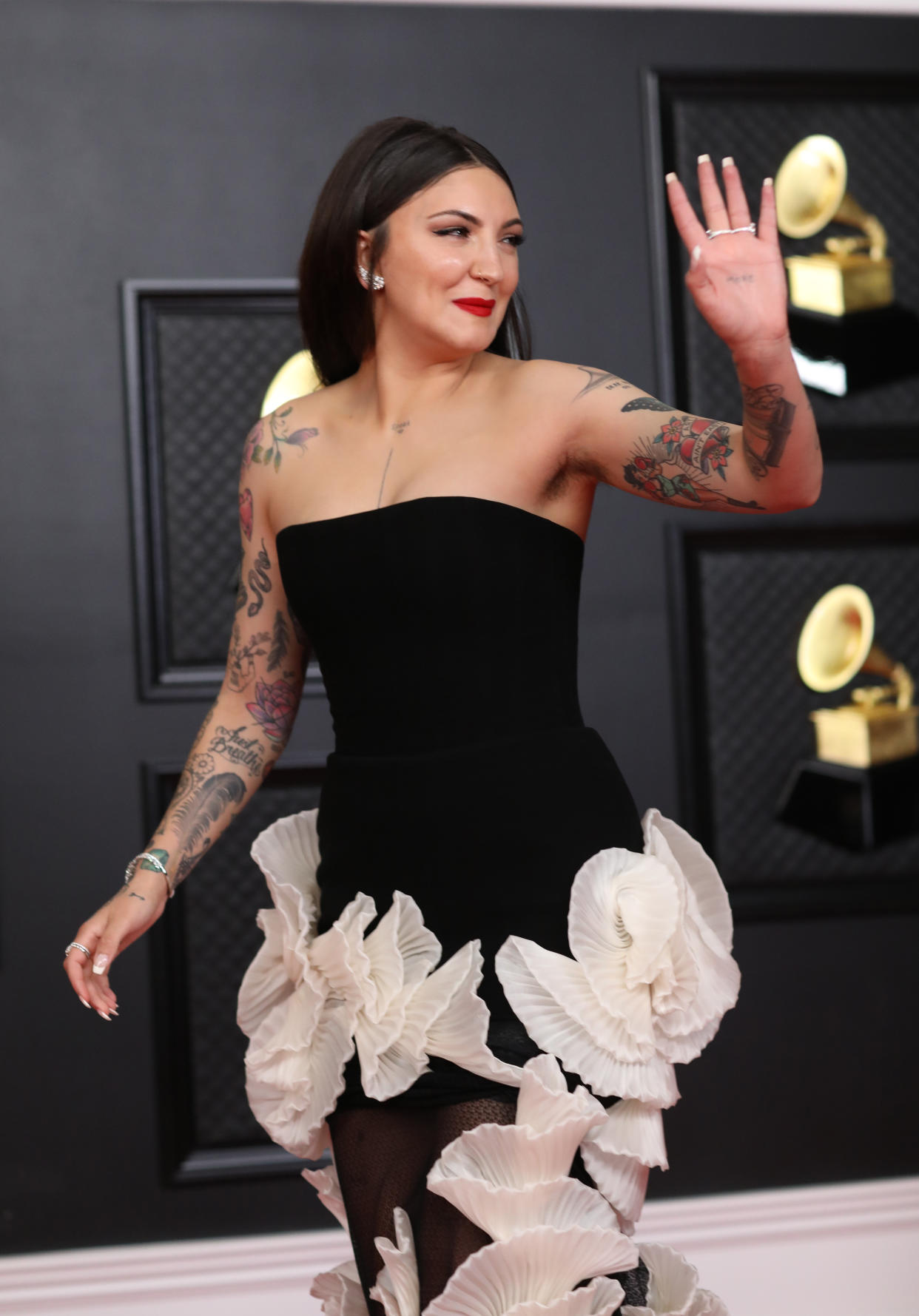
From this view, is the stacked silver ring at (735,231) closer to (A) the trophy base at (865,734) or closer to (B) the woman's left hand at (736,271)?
(B) the woman's left hand at (736,271)

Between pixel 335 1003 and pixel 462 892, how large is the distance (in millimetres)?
191

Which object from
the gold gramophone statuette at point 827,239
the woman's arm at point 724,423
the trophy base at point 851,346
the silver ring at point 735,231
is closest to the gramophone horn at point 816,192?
the gold gramophone statuette at point 827,239

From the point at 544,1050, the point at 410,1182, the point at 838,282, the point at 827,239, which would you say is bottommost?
the point at 410,1182

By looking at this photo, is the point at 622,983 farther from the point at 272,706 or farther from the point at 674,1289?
the point at 272,706

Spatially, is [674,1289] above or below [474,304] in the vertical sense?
below

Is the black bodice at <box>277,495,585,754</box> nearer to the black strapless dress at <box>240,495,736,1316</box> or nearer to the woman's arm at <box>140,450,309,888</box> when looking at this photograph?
the black strapless dress at <box>240,495,736,1316</box>

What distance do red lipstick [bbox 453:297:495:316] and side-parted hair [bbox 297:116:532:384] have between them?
0.12m

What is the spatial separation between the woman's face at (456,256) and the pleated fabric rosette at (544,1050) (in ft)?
1.85

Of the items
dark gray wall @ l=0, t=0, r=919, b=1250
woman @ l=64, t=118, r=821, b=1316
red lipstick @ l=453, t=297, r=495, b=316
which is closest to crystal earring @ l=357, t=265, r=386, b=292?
woman @ l=64, t=118, r=821, b=1316

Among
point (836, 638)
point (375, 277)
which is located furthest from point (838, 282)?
point (375, 277)

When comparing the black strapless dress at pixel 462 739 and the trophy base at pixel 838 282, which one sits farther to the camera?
the trophy base at pixel 838 282

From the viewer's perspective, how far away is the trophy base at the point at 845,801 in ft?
8.95

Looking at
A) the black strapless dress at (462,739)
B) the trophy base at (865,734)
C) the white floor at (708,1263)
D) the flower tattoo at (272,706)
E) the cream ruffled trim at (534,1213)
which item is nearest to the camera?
the cream ruffled trim at (534,1213)

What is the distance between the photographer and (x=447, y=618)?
1.34m
